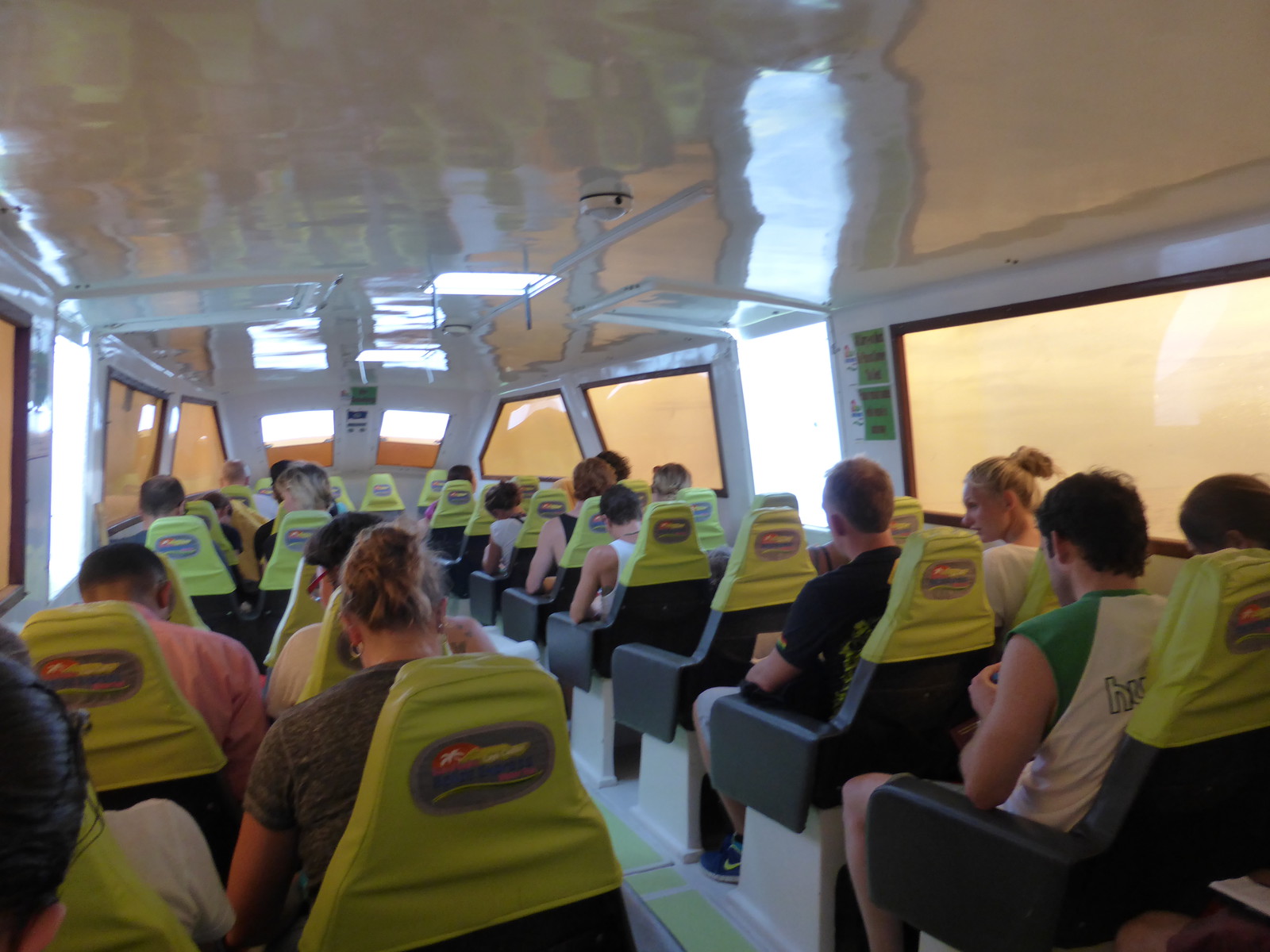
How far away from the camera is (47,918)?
0.67 metres

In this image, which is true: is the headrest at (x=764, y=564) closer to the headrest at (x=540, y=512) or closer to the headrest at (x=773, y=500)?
the headrest at (x=773, y=500)

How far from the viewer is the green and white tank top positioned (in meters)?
1.60

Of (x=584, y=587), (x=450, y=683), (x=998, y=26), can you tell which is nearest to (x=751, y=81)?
(x=998, y=26)

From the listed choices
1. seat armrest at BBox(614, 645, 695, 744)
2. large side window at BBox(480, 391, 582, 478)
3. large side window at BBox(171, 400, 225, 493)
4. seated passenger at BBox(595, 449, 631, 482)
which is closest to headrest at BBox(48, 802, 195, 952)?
seat armrest at BBox(614, 645, 695, 744)

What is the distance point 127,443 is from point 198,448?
8.90 ft

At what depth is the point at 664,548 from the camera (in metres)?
3.34

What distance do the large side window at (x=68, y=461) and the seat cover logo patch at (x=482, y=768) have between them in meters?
3.89

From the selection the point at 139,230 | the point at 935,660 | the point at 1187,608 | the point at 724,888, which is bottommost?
the point at 724,888

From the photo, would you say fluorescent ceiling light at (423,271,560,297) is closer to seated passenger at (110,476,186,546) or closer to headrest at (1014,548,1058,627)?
seated passenger at (110,476,186,546)

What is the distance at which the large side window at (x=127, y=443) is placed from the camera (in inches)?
232

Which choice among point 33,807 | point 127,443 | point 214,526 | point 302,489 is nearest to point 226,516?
point 214,526

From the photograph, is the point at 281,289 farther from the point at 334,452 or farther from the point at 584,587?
the point at 334,452

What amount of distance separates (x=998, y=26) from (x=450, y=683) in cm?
164

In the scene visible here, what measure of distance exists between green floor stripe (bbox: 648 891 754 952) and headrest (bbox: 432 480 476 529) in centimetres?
491
